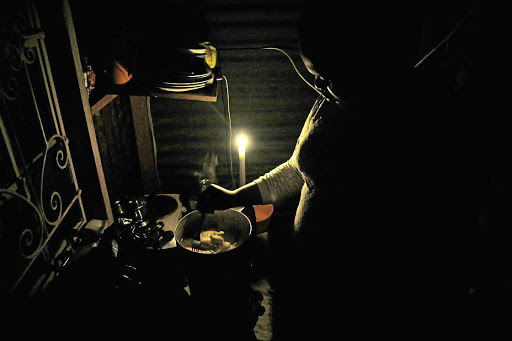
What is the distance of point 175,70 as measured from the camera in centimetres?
263

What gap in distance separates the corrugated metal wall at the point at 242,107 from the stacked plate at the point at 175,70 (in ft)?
4.04

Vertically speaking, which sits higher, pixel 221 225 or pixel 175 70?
pixel 175 70

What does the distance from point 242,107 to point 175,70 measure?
1.87 meters

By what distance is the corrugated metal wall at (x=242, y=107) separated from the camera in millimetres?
3945

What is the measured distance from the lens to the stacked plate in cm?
262

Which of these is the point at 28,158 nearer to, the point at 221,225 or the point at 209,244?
the point at 209,244

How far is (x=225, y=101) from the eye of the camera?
4.40 metres

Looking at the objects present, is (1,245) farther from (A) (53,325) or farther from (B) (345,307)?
(B) (345,307)

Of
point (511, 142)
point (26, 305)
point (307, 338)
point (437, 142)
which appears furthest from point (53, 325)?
point (511, 142)

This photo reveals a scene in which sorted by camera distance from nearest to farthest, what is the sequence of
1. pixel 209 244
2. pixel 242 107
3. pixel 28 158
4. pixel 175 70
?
1. pixel 28 158
2. pixel 209 244
3. pixel 175 70
4. pixel 242 107

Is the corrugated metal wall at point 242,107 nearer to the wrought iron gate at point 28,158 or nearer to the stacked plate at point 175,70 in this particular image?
the stacked plate at point 175,70

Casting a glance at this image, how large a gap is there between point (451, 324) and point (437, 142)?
1.31 metres

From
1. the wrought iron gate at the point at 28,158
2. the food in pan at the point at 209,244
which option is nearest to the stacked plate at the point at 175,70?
the wrought iron gate at the point at 28,158

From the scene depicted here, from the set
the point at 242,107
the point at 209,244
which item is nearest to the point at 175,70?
the point at 209,244
